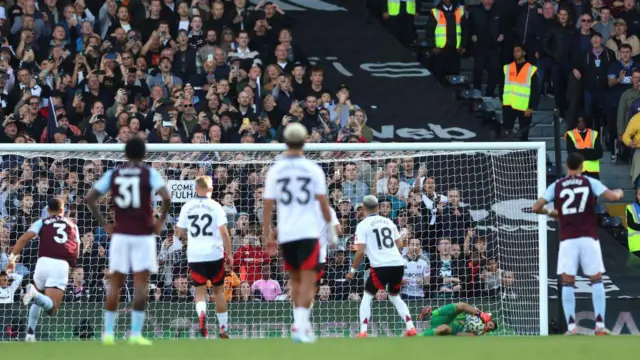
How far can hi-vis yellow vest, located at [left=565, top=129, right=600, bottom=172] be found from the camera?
20884 mm

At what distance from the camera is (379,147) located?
58.5 feet

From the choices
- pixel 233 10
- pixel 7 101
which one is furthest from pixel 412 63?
pixel 7 101

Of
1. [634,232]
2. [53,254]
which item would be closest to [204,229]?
[53,254]

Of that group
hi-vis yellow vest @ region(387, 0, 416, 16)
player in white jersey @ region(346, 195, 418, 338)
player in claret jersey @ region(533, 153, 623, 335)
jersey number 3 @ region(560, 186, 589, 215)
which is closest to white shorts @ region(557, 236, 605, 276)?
player in claret jersey @ region(533, 153, 623, 335)

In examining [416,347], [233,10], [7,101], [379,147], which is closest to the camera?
[416,347]

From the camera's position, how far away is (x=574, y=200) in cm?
1448

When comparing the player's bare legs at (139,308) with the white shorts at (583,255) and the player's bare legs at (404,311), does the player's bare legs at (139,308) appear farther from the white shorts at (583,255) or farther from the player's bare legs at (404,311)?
the player's bare legs at (404,311)

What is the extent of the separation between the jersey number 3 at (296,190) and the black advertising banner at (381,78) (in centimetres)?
→ 957

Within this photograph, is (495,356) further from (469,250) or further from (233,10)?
(233,10)

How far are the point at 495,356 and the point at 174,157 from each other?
8.96 m

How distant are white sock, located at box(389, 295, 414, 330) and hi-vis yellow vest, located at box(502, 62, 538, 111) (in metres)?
5.59

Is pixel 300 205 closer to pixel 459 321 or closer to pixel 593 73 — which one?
pixel 459 321

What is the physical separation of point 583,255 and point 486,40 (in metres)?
8.66

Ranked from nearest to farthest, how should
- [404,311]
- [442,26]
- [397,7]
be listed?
[404,311] < [442,26] < [397,7]
